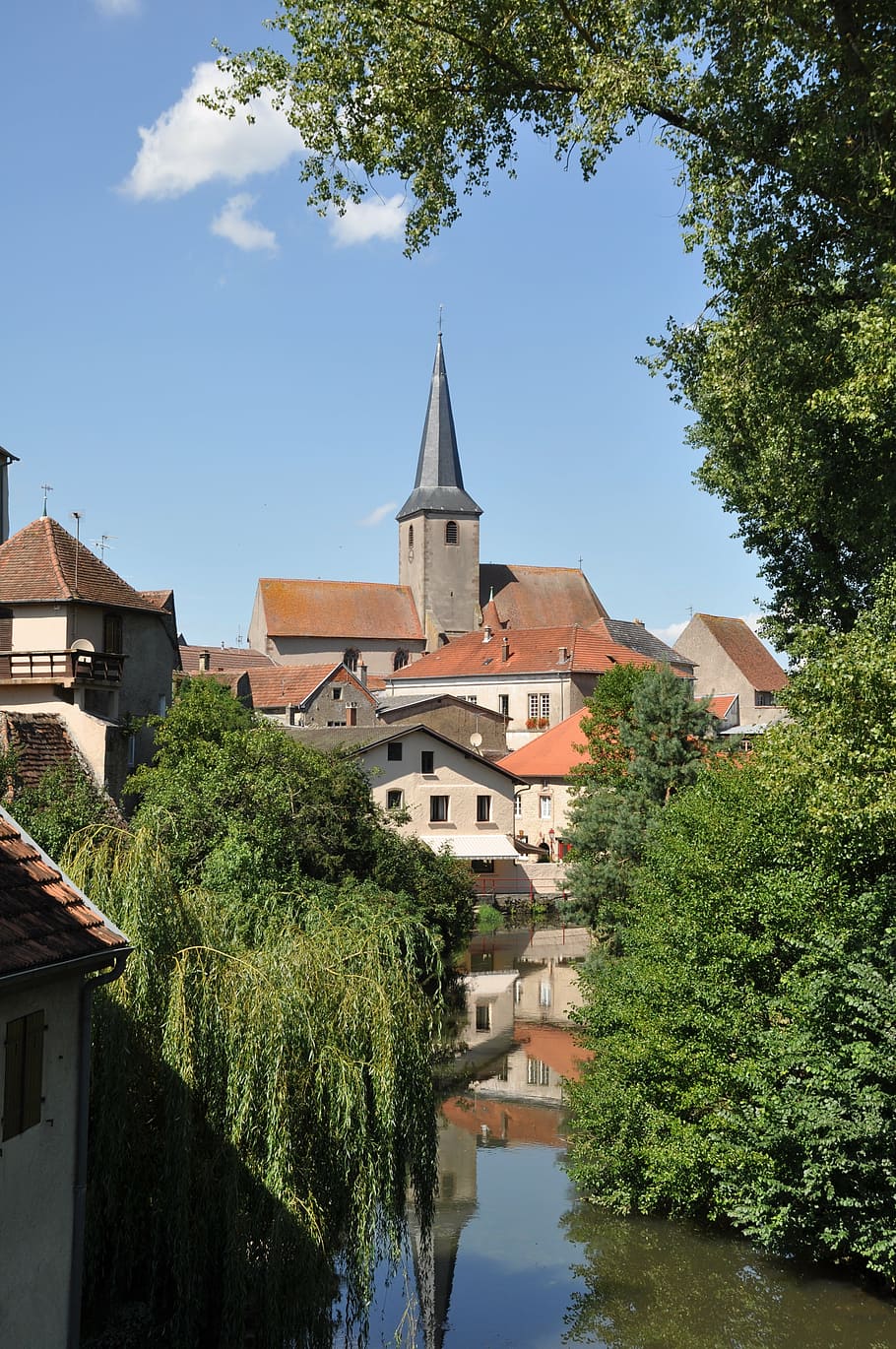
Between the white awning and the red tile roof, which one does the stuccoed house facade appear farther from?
the red tile roof

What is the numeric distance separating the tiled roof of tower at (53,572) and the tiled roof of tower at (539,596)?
192ft

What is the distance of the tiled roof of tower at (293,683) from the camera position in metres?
66.7

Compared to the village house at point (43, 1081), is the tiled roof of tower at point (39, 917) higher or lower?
higher

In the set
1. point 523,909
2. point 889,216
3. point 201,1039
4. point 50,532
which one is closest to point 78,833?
point 201,1039

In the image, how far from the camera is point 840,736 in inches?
496

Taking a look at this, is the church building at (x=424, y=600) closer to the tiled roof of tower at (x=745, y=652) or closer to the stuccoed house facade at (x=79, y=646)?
the tiled roof of tower at (x=745, y=652)

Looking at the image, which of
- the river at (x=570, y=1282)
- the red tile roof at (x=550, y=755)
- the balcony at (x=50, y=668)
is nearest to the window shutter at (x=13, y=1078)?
the river at (x=570, y=1282)

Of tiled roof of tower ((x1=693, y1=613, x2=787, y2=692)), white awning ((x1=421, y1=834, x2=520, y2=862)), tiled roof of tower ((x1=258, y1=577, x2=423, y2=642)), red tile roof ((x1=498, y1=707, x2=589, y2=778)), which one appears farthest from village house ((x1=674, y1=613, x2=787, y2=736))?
white awning ((x1=421, y1=834, x2=520, y2=862))

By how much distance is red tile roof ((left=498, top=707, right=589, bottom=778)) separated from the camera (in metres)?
50.4

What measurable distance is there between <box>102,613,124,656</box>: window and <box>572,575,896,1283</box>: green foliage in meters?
15.4

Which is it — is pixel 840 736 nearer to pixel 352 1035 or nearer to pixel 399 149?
pixel 352 1035

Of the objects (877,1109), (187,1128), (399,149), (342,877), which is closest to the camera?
(187,1128)

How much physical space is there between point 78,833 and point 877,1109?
918cm

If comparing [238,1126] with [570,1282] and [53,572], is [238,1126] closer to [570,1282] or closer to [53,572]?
[570,1282]
